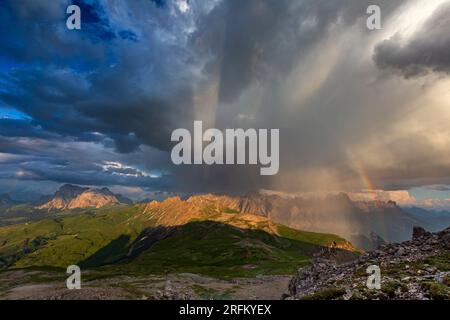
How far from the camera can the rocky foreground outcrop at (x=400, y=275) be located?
33781 millimetres

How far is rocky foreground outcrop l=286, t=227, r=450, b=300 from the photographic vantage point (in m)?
33.8

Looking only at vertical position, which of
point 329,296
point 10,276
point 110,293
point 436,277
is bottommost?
point 10,276

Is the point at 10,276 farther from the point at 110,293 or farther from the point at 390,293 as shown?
the point at 390,293

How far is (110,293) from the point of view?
7431 centimetres

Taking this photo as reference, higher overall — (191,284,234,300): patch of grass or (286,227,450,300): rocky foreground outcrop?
(286,227,450,300): rocky foreground outcrop

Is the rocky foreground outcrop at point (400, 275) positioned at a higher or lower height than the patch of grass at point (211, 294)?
higher

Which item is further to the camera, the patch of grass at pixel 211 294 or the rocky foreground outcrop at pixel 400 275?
the patch of grass at pixel 211 294

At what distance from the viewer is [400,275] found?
4138cm

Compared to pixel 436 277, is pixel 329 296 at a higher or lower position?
lower

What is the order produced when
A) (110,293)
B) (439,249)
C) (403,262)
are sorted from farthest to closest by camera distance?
1. (110,293)
2. (439,249)
3. (403,262)
